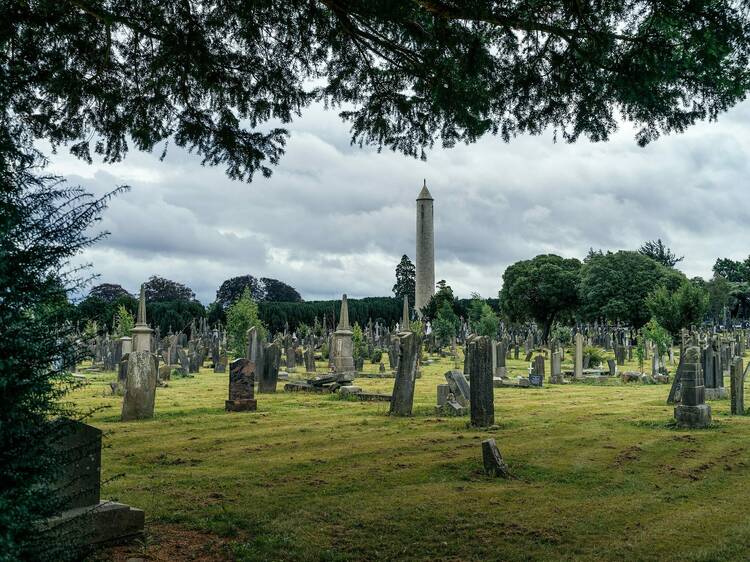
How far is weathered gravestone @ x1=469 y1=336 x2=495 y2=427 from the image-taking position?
39.2ft

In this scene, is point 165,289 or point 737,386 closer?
point 737,386

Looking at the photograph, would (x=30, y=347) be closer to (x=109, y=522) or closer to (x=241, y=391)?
(x=109, y=522)

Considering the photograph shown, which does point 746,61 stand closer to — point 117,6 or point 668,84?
point 668,84

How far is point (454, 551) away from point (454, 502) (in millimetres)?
1405

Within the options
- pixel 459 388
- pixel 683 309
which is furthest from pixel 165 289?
pixel 459 388

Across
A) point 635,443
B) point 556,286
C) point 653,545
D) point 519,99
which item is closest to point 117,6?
point 519,99

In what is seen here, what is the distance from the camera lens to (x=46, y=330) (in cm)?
364

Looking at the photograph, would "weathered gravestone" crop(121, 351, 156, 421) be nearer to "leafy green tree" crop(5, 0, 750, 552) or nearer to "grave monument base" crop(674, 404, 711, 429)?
"leafy green tree" crop(5, 0, 750, 552)

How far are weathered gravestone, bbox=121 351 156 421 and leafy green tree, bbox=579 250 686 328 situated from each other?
51697 mm

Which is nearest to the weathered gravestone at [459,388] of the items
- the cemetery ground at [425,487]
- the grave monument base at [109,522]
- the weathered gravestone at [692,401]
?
the cemetery ground at [425,487]

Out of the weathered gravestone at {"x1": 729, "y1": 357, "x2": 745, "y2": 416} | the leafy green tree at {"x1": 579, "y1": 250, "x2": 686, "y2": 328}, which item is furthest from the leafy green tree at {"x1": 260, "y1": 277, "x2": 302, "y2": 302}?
the weathered gravestone at {"x1": 729, "y1": 357, "x2": 745, "y2": 416}

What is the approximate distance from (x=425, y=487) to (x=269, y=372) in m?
11.5

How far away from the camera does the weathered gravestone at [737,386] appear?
13441 millimetres

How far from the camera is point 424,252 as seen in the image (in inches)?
3046
